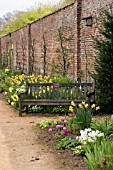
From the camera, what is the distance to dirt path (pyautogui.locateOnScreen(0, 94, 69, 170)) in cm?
584

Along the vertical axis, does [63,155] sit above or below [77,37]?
below

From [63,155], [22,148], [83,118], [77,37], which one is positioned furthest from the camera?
[77,37]

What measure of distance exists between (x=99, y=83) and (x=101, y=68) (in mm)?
382

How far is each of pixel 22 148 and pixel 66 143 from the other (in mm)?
724

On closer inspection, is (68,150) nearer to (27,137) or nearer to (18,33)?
(27,137)

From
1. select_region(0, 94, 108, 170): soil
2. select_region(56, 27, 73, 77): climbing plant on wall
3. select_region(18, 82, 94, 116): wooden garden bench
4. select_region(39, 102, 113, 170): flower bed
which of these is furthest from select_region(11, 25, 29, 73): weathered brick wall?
select_region(39, 102, 113, 170): flower bed

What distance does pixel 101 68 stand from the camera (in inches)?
380

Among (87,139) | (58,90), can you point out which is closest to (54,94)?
(58,90)

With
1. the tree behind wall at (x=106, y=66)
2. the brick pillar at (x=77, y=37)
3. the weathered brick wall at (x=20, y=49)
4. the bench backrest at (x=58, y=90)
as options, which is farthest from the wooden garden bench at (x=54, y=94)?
the weathered brick wall at (x=20, y=49)

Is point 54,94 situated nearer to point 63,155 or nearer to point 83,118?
point 83,118

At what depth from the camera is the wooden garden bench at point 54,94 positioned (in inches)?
396

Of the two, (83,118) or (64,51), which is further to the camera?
(64,51)

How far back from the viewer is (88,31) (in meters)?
11.5

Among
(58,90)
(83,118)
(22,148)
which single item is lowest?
(22,148)
